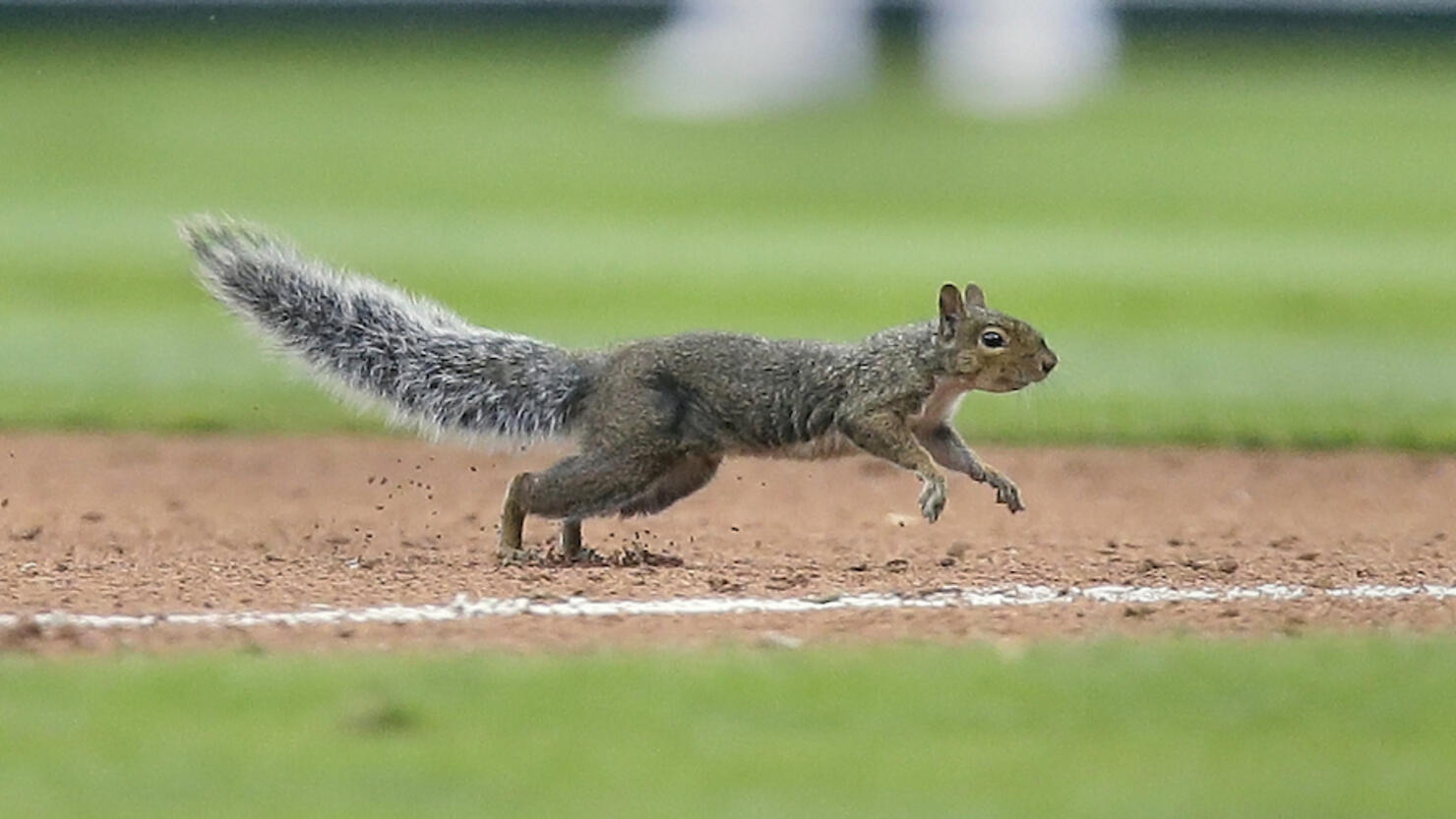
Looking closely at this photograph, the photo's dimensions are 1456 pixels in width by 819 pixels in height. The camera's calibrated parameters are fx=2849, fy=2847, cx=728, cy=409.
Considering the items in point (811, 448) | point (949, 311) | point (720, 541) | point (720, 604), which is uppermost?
point (949, 311)

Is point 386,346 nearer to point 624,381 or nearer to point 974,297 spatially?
point 624,381

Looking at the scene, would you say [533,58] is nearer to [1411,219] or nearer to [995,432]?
[1411,219]

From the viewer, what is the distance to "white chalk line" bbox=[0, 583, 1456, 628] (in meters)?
6.89

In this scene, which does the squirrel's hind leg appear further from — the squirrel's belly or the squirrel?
the squirrel's belly

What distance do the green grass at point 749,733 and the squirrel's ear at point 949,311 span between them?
7.33 feet

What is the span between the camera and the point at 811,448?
8516 mm

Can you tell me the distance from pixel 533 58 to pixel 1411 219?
20796 millimetres

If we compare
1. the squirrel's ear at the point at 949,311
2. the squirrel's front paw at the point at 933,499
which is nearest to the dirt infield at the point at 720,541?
the squirrel's front paw at the point at 933,499

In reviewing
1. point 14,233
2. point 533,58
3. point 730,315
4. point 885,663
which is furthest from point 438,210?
point 885,663

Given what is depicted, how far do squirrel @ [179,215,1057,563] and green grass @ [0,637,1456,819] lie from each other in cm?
199

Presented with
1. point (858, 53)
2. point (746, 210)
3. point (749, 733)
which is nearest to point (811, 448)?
point (749, 733)

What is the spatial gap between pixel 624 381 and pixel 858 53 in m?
37.8

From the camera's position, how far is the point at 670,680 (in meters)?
5.93

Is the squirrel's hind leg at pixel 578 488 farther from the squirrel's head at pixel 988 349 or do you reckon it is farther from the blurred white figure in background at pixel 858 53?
the blurred white figure in background at pixel 858 53
